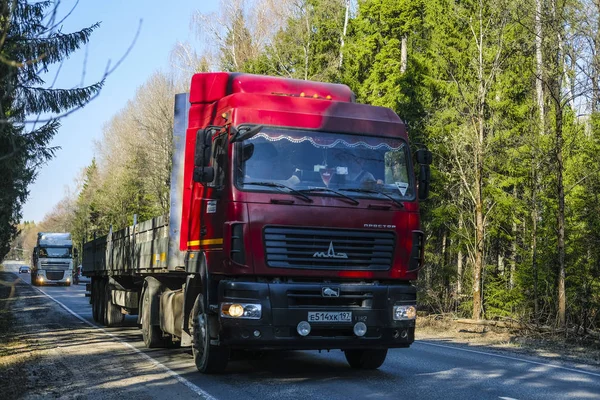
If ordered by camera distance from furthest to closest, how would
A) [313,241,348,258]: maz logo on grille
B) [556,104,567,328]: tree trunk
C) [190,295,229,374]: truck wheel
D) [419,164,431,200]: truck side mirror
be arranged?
[556,104,567,328]: tree trunk < [419,164,431,200]: truck side mirror < [190,295,229,374]: truck wheel < [313,241,348,258]: maz logo on grille

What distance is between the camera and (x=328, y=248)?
381 inches

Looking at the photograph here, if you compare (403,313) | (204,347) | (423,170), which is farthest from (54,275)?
(403,313)

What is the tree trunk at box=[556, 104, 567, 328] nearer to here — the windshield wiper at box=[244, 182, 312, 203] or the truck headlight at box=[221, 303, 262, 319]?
the windshield wiper at box=[244, 182, 312, 203]

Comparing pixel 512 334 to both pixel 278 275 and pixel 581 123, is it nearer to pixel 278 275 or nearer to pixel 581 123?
pixel 581 123

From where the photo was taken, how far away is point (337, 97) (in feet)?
37.8

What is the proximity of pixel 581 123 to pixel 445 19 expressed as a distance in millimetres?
5888

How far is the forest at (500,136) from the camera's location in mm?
19578

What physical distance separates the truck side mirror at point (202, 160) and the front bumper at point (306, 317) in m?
1.33

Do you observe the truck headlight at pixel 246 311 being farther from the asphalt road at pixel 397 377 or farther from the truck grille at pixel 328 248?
the asphalt road at pixel 397 377

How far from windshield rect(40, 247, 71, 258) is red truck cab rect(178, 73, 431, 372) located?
48.3 metres

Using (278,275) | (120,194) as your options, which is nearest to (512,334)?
(278,275)

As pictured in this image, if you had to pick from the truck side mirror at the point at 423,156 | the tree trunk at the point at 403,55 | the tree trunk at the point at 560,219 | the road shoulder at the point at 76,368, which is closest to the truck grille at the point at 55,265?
the tree trunk at the point at 403,55

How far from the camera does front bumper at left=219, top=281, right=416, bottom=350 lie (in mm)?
9336

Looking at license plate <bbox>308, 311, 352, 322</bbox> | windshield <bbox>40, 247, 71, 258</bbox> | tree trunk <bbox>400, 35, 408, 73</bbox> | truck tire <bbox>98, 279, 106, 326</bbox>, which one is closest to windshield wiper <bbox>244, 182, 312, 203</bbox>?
license plate <bbox>308, 311, 352, 322</bbox>
